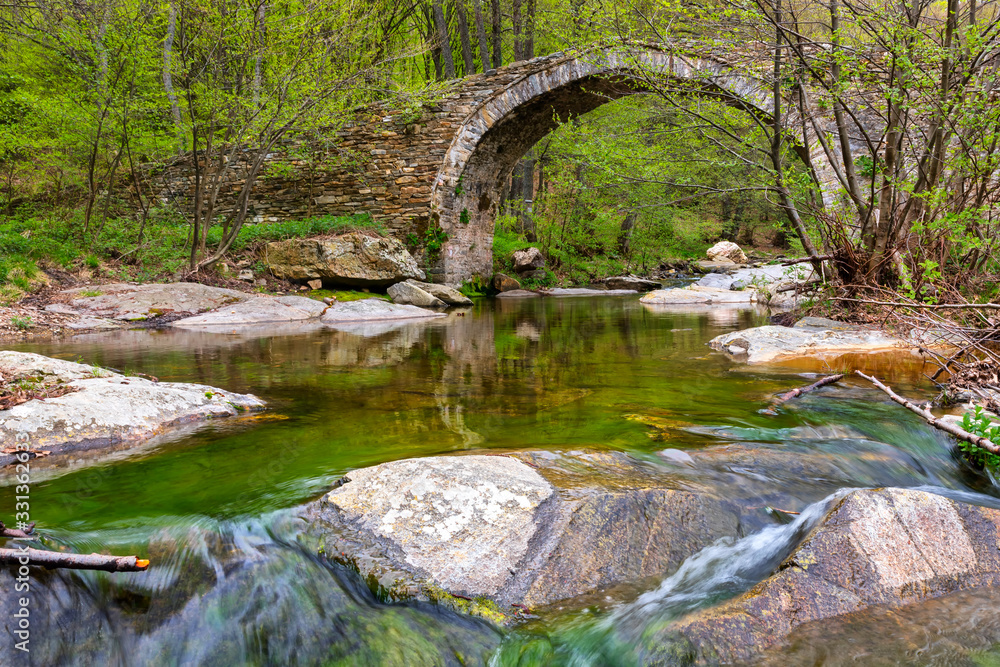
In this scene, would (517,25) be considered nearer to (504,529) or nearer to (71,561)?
(504,529)

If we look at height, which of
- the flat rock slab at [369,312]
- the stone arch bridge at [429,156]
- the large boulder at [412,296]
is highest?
the stone arch bridge at [429,156]

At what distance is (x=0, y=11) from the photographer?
28.8ft

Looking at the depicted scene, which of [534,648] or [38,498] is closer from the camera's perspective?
[534,648]

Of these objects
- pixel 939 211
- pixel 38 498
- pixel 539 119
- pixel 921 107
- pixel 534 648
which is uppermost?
pixel 539 119

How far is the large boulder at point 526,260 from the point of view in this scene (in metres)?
15.8

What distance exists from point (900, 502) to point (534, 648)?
1.27 m

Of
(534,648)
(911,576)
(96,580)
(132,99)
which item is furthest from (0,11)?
(911,576)

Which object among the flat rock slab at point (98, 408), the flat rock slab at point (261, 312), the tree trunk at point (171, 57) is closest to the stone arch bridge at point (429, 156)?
the tree trunk at point (171, 57)

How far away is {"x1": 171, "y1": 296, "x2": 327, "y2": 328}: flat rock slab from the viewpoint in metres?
8.00

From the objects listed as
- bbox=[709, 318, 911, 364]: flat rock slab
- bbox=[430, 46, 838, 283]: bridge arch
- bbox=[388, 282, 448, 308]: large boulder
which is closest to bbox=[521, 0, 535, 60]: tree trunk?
bbox=[430, 46, 838, 283]: bridge arch

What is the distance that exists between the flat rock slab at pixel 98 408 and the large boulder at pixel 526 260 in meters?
12.7

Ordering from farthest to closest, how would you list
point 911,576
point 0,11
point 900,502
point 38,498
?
point 0,11
point 38,498
point 900,502
point 911,576

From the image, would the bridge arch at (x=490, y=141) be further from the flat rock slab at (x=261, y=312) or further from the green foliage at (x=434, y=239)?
the flat rock slab at (x=261, y=312)

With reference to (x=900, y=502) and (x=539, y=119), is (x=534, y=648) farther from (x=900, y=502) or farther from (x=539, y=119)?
(x=539, y=119)
